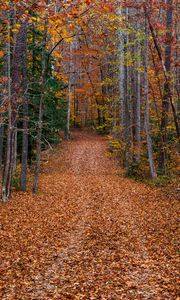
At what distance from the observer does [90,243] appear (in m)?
9.02

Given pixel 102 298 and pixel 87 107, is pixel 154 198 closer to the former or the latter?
pixel 102 298

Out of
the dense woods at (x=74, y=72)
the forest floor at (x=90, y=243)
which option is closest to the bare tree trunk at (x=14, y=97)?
the dense woods at (x=74, y=72)

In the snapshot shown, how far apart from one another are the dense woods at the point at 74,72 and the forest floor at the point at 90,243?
7.08 feet

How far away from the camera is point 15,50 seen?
1374cm

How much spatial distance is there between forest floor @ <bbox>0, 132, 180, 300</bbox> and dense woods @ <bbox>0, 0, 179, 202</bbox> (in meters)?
2.16

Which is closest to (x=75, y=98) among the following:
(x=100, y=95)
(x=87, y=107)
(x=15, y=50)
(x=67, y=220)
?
(x=87, y=107)

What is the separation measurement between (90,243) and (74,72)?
12216 mm

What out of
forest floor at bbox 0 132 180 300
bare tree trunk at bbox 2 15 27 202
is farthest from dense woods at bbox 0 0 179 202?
forest floor at bbox 0 132 180 300

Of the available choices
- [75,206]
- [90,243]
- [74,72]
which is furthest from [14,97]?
[90,243]

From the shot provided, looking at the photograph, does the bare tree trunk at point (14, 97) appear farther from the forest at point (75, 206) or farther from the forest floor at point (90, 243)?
the forest floor at point (90, 243)

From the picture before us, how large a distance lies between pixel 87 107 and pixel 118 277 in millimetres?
40098

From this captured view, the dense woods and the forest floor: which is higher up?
the dense woods

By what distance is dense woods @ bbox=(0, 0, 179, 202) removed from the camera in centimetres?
1159

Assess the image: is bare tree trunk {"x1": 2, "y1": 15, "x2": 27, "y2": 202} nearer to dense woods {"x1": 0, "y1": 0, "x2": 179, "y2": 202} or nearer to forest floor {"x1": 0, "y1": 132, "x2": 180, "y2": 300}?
dense woods {"x1": 0, "y1": 0, "x2": 179, "y2": 202}
